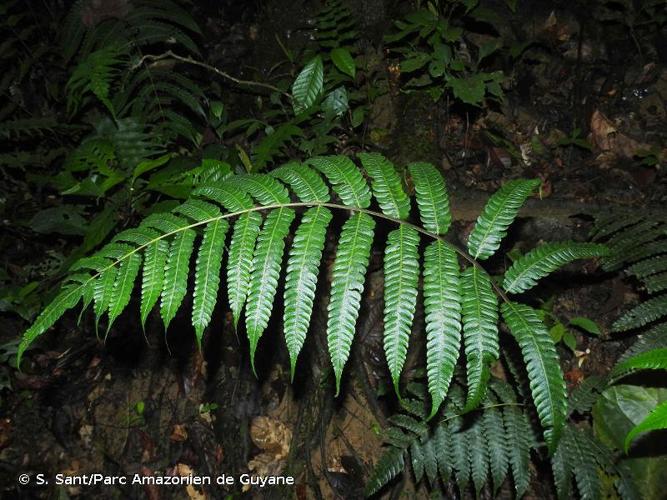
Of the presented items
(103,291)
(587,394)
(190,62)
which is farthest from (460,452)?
(190,62)

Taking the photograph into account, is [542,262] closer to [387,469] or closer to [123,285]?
[387,469]

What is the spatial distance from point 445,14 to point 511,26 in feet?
2.12

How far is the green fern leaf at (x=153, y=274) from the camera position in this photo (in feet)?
5.48

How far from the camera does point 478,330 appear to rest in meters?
1.58

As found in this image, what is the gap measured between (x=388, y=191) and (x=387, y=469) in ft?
4.42

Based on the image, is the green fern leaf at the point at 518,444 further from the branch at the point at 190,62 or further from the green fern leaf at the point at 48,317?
the branch at the point at 190,62

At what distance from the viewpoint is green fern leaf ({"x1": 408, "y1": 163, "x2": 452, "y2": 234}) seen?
5.94ft

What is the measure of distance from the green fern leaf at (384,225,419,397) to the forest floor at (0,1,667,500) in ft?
4.22

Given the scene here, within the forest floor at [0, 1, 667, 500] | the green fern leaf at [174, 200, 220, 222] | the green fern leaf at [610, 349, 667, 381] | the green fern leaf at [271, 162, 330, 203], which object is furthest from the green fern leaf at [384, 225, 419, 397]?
the forest floor at [0, 1, 667, 500]

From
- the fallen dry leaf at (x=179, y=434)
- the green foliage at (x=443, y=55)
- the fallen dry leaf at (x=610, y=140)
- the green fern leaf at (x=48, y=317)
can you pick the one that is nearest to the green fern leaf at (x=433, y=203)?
the green fern leaf at (x=48, y=317)

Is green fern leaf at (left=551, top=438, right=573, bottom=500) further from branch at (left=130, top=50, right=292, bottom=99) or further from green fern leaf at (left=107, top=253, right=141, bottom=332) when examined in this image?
branch at (left=130, top=50, right=292, bottom=99)

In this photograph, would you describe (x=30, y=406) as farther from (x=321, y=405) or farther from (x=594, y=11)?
(x=594, y=11)

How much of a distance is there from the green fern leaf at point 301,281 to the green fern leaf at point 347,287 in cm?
8

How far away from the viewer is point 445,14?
3.95 m
